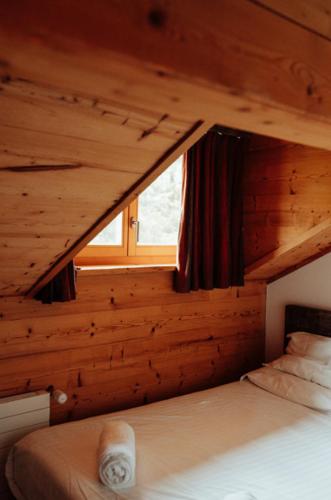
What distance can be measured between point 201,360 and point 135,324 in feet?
2.13

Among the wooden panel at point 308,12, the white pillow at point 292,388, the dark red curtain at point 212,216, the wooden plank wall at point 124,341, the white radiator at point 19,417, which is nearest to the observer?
the wooden panel at point 308,12

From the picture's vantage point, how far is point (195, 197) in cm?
279

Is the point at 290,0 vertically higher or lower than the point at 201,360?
higher

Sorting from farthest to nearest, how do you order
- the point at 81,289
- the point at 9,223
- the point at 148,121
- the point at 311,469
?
the point at 81,289
the point at 311,469
the point at 9,223
the point at 148,121

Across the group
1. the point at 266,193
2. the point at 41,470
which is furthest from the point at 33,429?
the point at 266,193

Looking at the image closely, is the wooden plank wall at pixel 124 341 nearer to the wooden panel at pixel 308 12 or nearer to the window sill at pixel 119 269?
the window sill at pixel 119 269

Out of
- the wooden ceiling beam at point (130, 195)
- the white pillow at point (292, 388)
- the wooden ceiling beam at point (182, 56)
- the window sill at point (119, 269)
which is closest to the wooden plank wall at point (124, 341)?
the window sill at point (119, 269)

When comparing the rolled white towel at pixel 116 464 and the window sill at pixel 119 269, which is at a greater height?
the window sill at pixel 119 269

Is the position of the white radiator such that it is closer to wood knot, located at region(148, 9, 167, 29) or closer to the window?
the window

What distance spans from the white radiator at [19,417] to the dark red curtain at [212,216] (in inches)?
41.2

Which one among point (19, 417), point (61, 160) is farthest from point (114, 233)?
point (61, 160)

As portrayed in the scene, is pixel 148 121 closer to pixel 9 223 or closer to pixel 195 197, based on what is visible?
pixel 9 223

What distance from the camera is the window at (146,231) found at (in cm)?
278

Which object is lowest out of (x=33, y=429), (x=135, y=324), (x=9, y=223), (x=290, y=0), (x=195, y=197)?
(x=33, y=429)
